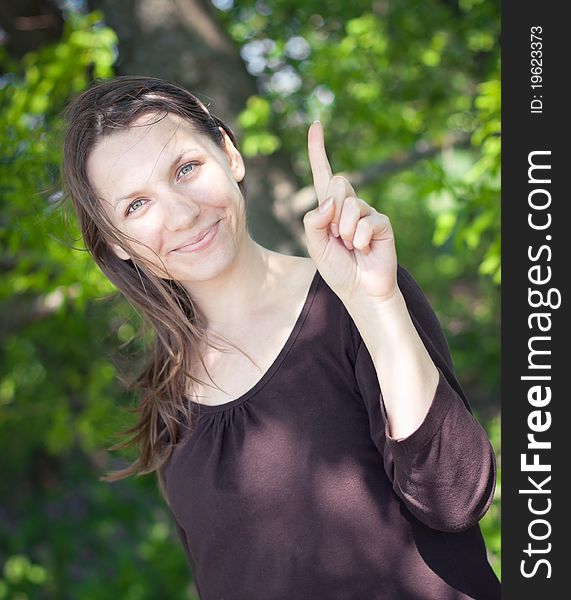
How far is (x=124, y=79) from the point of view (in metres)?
1.81

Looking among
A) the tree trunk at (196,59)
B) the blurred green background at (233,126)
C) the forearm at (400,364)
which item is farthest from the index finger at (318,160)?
the tree trunk at (196,59)

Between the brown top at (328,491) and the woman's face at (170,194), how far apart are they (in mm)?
228

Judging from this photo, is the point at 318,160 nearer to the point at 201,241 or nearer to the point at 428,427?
the point at 201,241

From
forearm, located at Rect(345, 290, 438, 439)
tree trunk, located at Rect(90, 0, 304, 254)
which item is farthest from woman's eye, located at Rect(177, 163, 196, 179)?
tree trunk, located at Rect(90, 0, 304, 254)

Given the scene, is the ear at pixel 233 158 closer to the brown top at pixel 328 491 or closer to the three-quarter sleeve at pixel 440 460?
the brown top at pixel 328 491

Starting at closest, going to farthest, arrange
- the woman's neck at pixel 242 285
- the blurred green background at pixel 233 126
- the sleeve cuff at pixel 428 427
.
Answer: the sleeve cuff at pixel 428 427 < the woman's neck at pixel 242 285 < the blurred green background at pixel 233 126

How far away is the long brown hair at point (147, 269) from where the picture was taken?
1.70m

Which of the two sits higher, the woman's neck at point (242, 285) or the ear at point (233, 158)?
the ear at point (233, 158)

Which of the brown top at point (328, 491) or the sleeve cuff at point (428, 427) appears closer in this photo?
the sleeve cuff at point (428, 427)

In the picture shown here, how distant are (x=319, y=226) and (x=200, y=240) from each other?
1.09 feet

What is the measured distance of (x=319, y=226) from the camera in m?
1.39

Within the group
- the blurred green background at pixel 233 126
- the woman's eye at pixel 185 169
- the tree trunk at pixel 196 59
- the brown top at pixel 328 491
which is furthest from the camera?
the tree trunk at pixel 196 59

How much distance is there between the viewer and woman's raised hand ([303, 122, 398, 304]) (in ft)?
4.45

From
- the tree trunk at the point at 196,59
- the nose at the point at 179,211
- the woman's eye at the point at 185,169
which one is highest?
the tree trunk at the point at 196,59
